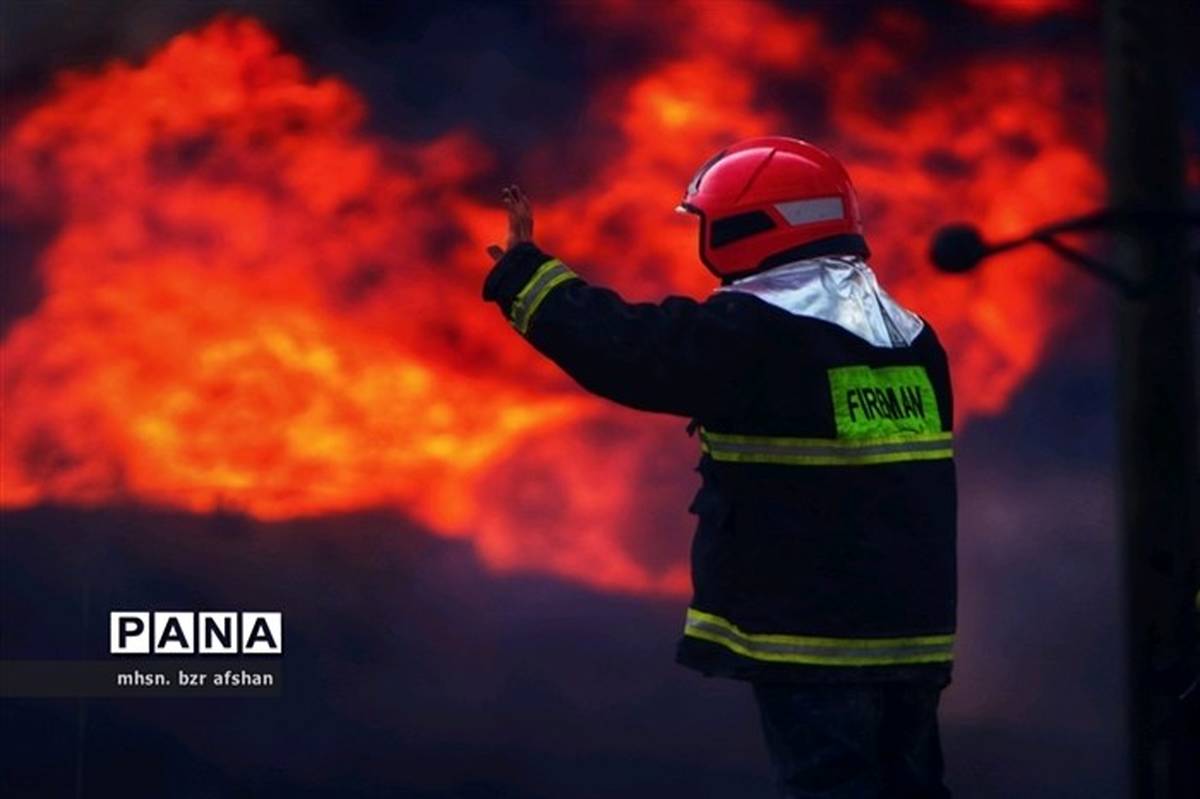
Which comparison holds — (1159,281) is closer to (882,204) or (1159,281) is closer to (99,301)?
(882,204)

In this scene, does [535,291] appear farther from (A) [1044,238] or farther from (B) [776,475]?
(A) [1044,238]

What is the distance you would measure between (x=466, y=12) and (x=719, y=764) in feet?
5.92

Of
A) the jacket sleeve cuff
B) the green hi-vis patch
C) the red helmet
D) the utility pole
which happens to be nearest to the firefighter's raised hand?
the jacket sleeve cuff

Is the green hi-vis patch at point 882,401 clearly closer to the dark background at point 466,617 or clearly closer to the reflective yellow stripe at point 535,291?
the reflective yellow stripe at point 535,291

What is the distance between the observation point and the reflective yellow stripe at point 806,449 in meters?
3.58

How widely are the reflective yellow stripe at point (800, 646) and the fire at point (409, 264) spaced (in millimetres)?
1109

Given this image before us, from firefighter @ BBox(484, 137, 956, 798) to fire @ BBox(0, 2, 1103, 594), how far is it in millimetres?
1035

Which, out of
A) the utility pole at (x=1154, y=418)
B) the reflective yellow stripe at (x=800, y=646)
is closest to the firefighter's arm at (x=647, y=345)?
the reflective yellow stripe at (x=800, y=646)

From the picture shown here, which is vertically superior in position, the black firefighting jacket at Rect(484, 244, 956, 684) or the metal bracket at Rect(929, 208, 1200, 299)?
the metal bracket at Rect(929, 208, 1200, 299)

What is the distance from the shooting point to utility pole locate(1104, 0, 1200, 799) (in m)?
4.02

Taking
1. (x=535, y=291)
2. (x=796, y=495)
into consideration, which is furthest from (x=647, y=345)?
(x=796, y=495)

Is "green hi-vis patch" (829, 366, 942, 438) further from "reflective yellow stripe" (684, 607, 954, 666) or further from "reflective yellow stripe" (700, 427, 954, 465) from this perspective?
"reflective yellow stripe" (684, 607, 954, 666)

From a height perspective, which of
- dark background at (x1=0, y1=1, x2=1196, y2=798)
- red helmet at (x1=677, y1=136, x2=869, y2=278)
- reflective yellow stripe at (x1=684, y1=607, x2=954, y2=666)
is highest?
red helmet at (x1=677, y1=136, x2=869, y2=278)

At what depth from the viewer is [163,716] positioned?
15.3 feet
